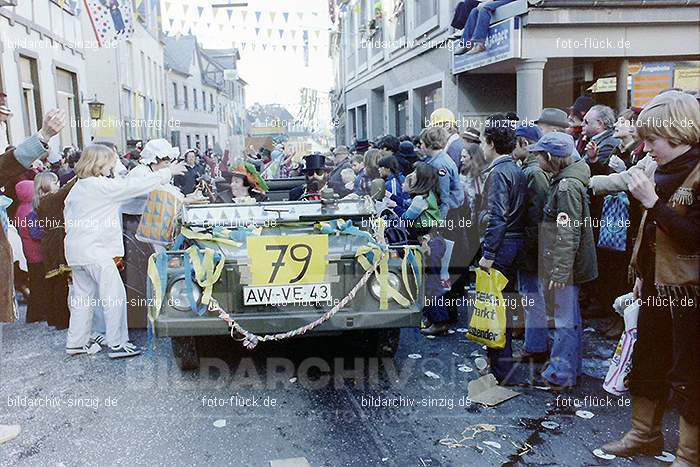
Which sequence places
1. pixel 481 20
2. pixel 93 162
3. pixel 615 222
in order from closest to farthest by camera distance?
pixel 93 162 < pixel 615 222 < pixel 481 20

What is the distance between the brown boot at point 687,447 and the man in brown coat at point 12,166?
399cm

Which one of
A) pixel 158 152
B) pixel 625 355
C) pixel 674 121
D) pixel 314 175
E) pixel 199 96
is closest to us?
pixel 674 121

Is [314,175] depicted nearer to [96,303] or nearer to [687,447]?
[96,303]

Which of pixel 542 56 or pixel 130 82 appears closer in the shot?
pixel 542 56

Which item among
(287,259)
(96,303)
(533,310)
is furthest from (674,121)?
(96,303)

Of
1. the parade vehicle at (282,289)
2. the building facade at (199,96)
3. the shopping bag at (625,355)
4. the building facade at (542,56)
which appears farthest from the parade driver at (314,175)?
the building facade at (199,96)

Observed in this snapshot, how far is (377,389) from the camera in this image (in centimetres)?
473

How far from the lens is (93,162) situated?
218 inches

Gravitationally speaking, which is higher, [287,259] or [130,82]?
[130,82]

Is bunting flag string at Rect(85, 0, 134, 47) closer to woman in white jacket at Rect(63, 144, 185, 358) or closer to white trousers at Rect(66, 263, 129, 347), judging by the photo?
woman in white jacket at Rect(63, 144, 185, 358)

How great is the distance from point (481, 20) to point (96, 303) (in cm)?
772

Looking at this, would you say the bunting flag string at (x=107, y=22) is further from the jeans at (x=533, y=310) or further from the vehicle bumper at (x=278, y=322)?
the jeans at (x=533, y=310)

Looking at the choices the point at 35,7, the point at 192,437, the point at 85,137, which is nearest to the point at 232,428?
the point at 192,437

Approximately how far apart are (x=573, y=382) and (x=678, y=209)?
6.36 ft
